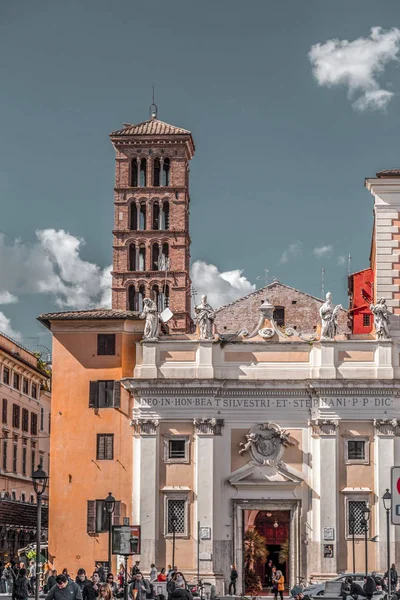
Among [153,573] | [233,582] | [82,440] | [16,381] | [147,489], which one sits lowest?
[233,582]

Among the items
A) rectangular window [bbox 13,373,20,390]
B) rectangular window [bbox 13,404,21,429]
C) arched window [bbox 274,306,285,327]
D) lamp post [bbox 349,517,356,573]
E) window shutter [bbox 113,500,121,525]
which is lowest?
lamp post [bbox 349,517,356,573]

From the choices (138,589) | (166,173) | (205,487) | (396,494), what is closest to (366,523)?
(205,487)

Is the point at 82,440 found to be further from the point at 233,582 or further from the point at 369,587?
the point at 369,587

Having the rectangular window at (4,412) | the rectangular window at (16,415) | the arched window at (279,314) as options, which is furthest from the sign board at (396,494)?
the arched window at (279,314)

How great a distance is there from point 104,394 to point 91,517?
220 inches

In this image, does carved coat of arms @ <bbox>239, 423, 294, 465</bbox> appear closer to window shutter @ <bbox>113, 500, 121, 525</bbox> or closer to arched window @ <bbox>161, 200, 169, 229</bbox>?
window shutter @ <bbox>113, 500, 121, 525</bbox>

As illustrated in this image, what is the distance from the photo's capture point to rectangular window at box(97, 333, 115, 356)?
5881 centimetres

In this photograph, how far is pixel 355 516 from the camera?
5625 cm

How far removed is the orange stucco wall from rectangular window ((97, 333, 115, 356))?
17 centimetres

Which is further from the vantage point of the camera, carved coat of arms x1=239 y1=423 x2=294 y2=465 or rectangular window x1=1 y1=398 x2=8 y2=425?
rectangular window x1=1 y1=398 x2=8 y2=425

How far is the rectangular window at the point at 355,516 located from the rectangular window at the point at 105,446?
10942mm

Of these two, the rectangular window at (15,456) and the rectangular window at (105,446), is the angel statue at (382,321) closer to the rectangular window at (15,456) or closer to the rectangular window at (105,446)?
the rectangular window at (105,446)

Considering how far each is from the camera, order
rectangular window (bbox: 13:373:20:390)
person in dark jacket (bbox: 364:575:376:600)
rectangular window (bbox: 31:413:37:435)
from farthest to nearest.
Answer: rectangular window (bbox: 31:413:37:435)
rectangular window (bbox: 13:373:20:390)
person in dark jacket (bbox: 364:575:376:600)

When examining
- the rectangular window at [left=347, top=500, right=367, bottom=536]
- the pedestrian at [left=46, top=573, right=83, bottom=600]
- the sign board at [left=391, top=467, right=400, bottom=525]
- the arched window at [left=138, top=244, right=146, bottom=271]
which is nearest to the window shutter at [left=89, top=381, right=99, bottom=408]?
the rectangular window at [left=347, top=500, right=367, bottom=536]
